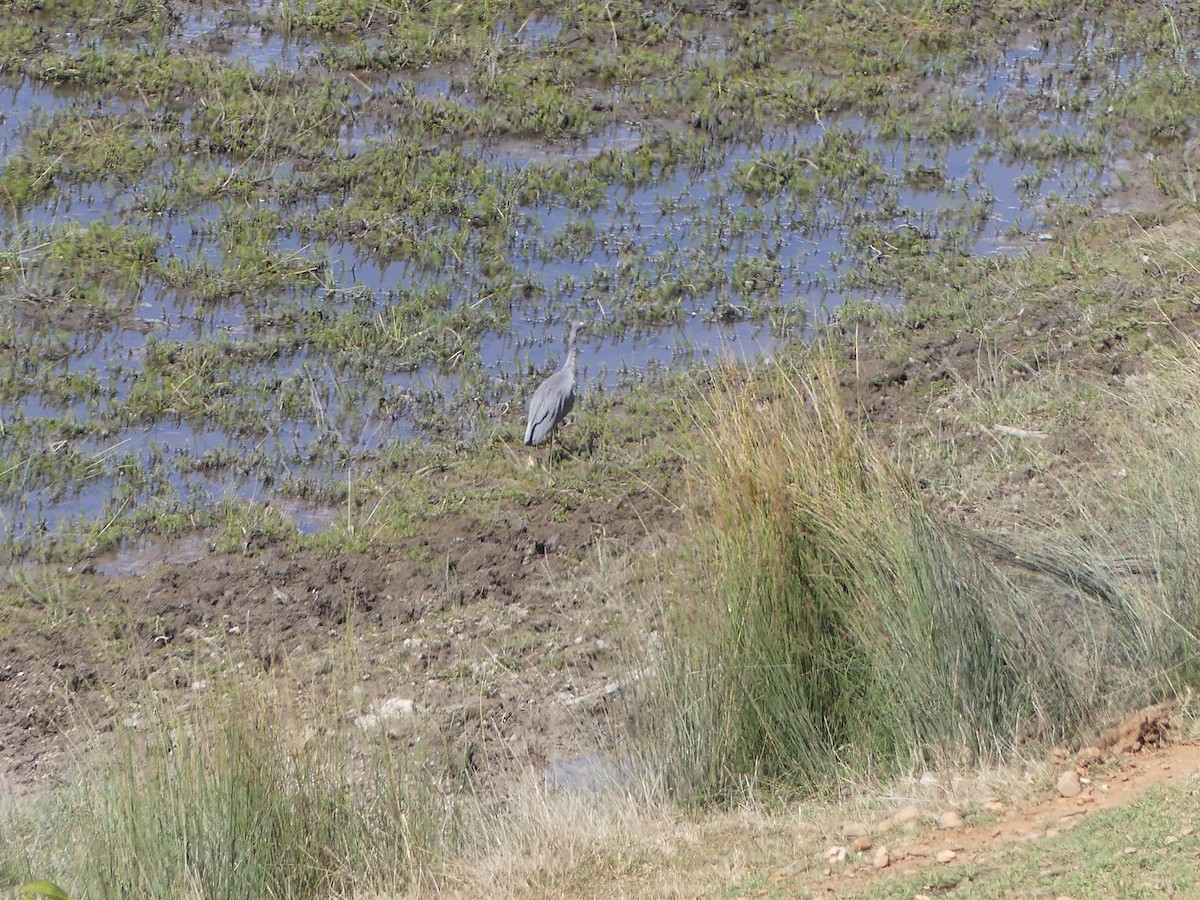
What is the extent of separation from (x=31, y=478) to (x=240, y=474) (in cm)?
125

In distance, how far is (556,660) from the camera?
7578 mm

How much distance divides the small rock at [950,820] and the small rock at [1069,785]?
40 cm

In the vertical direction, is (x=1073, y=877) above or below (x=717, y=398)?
below

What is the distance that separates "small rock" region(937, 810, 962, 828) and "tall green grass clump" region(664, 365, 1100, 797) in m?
0.56

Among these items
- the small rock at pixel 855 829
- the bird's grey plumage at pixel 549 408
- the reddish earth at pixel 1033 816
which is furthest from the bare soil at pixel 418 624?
the reddish earth at pixel 1033 816

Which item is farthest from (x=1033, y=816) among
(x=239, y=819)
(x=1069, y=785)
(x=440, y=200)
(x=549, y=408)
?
(x=440, y=200)

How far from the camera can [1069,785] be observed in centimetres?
534

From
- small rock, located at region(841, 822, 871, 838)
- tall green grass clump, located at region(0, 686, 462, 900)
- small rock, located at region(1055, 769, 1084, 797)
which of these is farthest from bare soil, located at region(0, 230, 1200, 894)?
small rock, located at region(1055, 769, 1084, 797)

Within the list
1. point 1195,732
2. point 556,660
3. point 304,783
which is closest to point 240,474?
point 556,660

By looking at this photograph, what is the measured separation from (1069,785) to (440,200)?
884 centimetres

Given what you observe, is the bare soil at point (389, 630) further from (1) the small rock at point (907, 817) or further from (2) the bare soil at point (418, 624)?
(1) the small rock at point (907, 817)

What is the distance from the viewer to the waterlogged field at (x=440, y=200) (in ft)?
33.7

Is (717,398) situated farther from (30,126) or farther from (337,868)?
(30,126)

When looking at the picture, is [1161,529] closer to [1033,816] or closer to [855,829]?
[1033,816]
